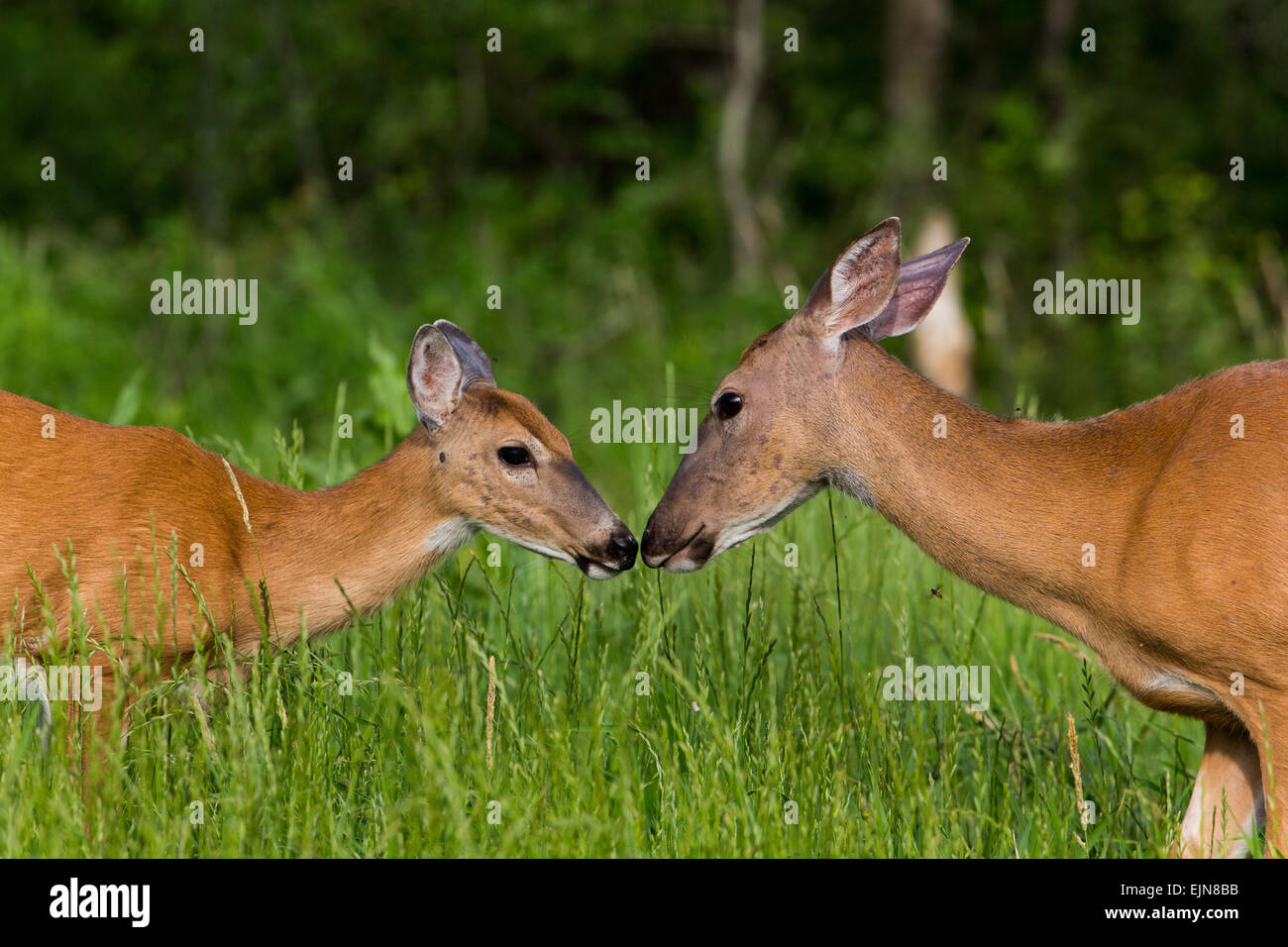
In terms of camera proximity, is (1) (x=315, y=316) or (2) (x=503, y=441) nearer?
(2) (x=503, y=441)

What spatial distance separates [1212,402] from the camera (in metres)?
4.40

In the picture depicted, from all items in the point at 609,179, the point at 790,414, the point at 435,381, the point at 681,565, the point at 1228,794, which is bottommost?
the point at 1228,794

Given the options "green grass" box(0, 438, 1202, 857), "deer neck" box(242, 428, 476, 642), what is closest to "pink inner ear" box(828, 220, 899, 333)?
"green grass" box(0, 438, 1202, 857)

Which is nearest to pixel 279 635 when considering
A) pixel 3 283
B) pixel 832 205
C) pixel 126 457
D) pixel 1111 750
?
pixel 126 457

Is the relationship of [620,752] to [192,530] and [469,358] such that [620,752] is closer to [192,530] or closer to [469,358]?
[192,530]

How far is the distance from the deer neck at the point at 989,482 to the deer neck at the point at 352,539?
1339 mm

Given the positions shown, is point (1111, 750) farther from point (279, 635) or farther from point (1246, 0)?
point (1246, 0)

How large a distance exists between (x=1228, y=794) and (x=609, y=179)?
1604cm

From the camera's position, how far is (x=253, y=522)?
5.14 metres

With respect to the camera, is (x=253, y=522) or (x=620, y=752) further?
(x=253, y=522)

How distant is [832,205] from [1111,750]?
47.4ft

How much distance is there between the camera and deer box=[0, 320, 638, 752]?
4.78 meters

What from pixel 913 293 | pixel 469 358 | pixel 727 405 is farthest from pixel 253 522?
pixel 913 293

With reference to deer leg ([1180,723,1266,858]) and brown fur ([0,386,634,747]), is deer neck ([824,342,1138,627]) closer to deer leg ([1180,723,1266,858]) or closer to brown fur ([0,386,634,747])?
deer leg ([1180,723,1266,858])
